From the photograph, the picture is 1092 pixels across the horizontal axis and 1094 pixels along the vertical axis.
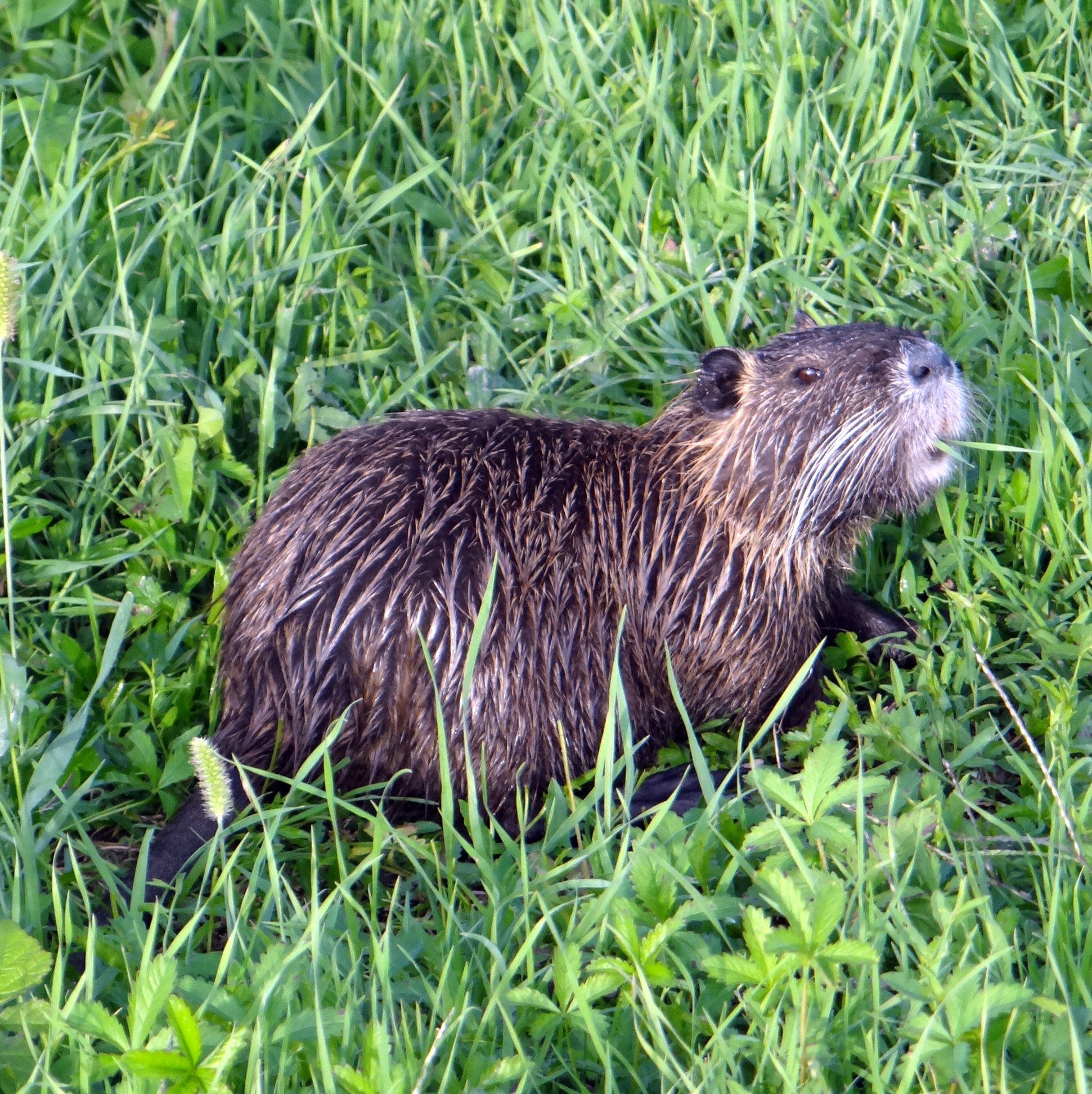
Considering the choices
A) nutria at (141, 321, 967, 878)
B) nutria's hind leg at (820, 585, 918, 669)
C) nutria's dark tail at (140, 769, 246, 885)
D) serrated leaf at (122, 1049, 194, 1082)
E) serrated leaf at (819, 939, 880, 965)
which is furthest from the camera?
nutria's hind leg at (820, 585, 918, 669)

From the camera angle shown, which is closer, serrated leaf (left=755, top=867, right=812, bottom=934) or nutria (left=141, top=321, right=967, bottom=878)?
serrated leaf (left=755, top=867, right=812, bottom=934)

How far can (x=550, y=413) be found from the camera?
334cm

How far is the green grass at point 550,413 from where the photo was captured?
6.18 ft

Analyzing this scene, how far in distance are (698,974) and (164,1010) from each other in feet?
2.45

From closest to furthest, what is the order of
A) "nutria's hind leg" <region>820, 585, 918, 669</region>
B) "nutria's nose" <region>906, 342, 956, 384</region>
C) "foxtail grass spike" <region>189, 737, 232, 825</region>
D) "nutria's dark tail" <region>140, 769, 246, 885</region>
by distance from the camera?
"foxtail grass spike" <region>189, 737, 232, 825</region>
"nutria's dark tail" <region>140, 769, 246, 885</region>
"nutria's nose" <region>906, 342, 956, 384</region>
"nutria's hind leg" <region>820, 585, 918, 669</region>

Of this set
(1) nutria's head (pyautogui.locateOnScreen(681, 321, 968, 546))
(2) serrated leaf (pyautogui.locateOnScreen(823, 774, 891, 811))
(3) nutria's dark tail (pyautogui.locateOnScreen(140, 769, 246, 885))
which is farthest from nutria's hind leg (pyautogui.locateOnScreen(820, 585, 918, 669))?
(3) nutria's dark tail (pyautogui.locateOnScreen(140, 769, 246, 885))

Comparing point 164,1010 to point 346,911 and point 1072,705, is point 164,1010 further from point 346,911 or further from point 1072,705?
point 1072,705

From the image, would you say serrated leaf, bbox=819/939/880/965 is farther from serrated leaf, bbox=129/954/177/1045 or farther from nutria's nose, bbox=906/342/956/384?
nutria's nose, bbox=906/342/956/384

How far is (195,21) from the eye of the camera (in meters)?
3.73

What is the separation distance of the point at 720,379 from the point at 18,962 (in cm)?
169

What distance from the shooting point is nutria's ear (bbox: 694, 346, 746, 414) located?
2863 millimetres

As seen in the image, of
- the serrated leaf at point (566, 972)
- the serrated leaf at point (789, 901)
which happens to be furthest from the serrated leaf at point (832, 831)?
the serrated leaf at point (566, 972)

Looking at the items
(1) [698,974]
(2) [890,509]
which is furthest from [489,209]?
(1) [698,974]

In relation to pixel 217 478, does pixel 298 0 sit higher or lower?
higher
